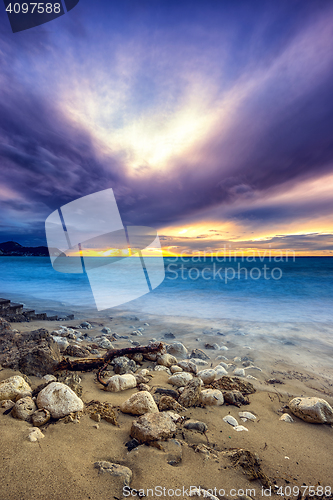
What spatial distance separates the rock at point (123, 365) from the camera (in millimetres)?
2949

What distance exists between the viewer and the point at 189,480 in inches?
52.2

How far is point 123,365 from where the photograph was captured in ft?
9.86

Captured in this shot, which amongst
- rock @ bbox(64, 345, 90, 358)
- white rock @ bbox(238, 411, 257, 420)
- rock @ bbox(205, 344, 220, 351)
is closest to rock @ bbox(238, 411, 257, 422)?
white rock @ bbox(238, 411, 257, 420)

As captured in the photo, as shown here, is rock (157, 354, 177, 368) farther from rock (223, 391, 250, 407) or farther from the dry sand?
rock (223, 391, 250, 407)

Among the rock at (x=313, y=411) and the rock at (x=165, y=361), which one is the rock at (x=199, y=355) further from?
the rock at (x=313, y=411)

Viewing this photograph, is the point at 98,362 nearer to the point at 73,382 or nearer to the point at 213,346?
the point at 73,382

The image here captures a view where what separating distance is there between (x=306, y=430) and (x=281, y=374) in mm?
1748

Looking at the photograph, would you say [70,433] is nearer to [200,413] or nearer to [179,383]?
[200,413]

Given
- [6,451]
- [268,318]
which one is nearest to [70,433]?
[6,451]

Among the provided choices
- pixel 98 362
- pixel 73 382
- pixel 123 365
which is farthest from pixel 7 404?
pixel 123 365

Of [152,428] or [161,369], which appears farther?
[161,369]

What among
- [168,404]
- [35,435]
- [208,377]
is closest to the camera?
[35,435]

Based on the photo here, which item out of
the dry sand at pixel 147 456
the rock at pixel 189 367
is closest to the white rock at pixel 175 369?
the rock at pixel 189 367

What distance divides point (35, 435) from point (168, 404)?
46.9 inches
